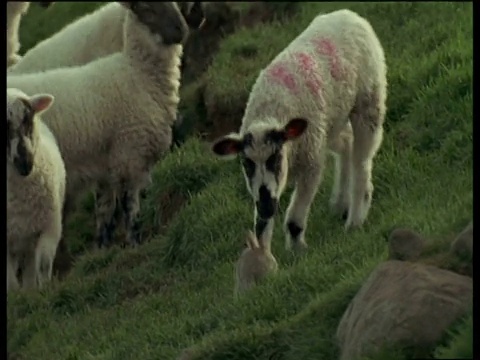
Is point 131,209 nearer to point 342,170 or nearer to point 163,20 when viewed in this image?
point 163,20

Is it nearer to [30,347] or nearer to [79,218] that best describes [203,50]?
[79,218]

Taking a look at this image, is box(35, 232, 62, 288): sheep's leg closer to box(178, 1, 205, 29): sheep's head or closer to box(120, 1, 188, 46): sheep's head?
box(120, 1, 188, 46): sheep's head

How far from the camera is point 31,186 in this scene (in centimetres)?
1161

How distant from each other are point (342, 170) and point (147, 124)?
262 cm

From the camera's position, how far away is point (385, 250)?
866cm

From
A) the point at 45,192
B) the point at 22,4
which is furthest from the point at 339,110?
the point at 22,4

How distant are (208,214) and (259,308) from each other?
3171 mm

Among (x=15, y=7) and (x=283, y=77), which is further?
(x=15, y=7)

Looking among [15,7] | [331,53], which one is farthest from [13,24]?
[331,53]

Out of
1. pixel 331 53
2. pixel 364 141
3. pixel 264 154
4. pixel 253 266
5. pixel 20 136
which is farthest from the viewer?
pixel 20 136

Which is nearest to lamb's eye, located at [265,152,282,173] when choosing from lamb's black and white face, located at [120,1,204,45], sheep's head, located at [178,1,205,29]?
lamb's black and white face, located at [120,1,204,45]

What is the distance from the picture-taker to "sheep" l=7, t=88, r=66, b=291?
11477mm

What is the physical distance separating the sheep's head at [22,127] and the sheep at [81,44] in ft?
8.83

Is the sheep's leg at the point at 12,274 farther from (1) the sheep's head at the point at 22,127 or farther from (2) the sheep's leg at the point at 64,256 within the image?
(2) the sheep's leg at the point at 64,256
